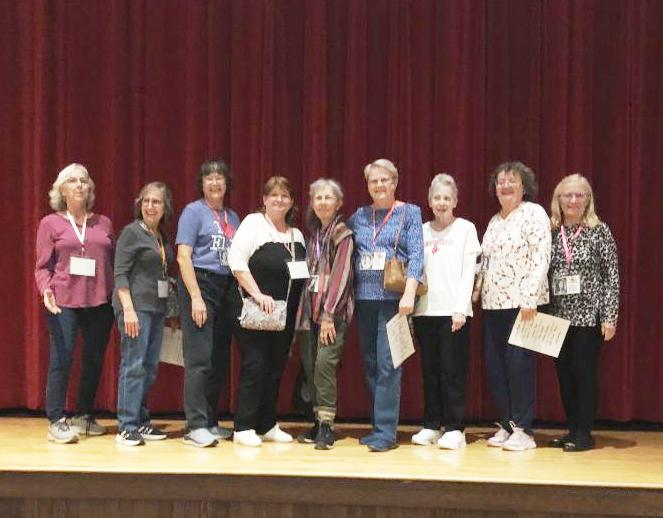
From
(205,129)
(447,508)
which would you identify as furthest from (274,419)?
(205,129)

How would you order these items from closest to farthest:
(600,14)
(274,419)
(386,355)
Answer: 1. (386,355)
2. (274,419)
3. (600,14)

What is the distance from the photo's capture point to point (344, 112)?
4594mm

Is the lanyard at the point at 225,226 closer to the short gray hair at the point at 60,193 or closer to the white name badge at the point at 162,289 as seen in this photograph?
the white name badge at the point at 162,289

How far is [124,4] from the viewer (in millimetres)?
4621

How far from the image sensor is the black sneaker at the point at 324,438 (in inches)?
144

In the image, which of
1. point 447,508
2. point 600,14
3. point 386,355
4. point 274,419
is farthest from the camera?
point 600,14

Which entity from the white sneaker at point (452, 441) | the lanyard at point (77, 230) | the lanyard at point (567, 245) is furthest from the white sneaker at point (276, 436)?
the lanyard at point (567, 245)

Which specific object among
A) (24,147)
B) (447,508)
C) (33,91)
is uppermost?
(33,91)

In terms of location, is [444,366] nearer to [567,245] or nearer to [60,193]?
[567,245]

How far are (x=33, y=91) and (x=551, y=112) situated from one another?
313cm

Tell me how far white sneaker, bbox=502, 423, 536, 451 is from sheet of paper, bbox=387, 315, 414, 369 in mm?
675

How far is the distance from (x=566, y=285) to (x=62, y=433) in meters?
2.59

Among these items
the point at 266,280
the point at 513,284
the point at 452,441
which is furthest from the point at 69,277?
the point at 513,284

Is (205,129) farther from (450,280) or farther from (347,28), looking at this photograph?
(450,280)
